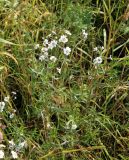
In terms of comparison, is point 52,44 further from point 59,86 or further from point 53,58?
point 59,86

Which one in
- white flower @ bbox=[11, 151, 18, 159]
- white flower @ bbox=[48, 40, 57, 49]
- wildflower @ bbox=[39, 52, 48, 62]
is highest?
white flower @ bbox=[48, 40, 57, 49]

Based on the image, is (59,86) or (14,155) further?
(59,86)

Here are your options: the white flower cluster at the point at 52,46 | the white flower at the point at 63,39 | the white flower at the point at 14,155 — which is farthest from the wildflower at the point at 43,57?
the white flower at the point at 14,155

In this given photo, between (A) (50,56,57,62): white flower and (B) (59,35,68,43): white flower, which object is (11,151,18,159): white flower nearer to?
(A) (50,56,57,62): white flower

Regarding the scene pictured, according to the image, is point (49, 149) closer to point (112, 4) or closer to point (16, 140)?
point (16, 140)

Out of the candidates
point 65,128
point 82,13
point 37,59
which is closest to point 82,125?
point 65,128

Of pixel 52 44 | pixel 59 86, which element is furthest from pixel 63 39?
pixel 59 86

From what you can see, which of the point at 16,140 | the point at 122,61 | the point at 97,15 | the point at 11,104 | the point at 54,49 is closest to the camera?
the point at 16,140

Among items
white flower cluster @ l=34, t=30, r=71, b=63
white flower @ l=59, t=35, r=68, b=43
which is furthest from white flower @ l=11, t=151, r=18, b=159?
white flower @ l=59, t=35, r=68, b=43

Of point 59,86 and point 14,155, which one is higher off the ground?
point 59,86
